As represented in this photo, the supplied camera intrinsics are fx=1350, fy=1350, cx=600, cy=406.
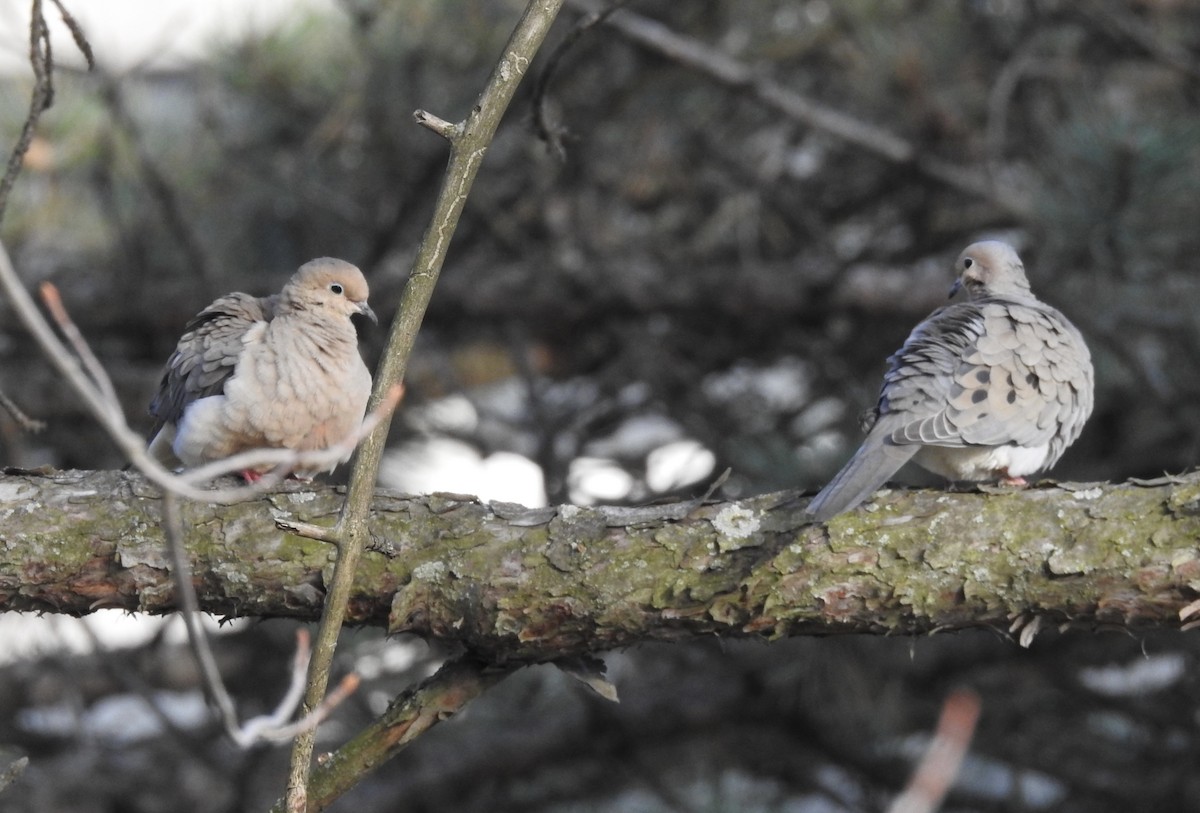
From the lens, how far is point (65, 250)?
518 centimetres

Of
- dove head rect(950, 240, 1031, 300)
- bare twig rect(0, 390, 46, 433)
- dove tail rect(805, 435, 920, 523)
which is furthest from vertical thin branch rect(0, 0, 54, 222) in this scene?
dove head rect(950, 240, 1031, 300)

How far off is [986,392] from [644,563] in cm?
100

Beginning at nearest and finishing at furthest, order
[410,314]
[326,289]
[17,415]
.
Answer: [410,314] < [17,415] < [326,289]

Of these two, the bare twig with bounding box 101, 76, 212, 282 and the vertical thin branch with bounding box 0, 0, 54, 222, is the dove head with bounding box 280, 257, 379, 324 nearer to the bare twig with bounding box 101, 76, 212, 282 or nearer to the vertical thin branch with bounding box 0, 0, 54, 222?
the vertical thin branch with bounding box 0, 0, 54, 222

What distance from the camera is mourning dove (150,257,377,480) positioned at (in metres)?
3.14

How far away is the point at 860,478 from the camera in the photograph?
2.50 metres

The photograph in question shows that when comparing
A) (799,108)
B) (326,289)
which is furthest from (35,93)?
(799,108)

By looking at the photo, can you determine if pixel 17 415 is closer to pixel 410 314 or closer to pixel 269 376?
pixel 269 376

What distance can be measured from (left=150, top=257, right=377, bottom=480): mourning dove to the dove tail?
1255 millimetres

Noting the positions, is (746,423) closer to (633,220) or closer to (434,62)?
(633,220)

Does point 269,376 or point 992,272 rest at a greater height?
point 992,272

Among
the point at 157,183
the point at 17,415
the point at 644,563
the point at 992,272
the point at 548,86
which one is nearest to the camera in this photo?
the point at 644,563

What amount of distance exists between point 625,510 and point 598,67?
8.82 ft

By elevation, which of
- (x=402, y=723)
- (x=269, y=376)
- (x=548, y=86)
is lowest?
(x=402, y=723)
